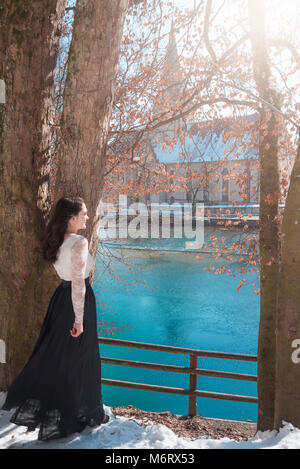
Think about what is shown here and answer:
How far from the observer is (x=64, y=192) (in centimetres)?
329

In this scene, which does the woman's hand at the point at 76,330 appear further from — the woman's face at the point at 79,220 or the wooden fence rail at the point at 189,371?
the wooden fence rail at the point at 189,371

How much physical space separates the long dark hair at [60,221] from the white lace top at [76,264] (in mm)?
60

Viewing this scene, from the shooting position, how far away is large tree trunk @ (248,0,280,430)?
4.48 meters

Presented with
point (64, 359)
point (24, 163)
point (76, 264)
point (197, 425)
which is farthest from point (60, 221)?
point (197, 425)

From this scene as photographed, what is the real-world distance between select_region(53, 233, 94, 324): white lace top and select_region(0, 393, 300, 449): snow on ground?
91 cm

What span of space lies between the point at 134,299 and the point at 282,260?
1835cm

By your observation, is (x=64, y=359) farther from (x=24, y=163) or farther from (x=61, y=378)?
(x=24, y=163)

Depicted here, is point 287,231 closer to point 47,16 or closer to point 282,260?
point 282,260

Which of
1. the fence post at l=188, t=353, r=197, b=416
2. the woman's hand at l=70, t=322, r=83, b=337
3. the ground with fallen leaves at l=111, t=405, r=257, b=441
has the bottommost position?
the ground with fallen leaves at l=111, t=405, r=257, b=441

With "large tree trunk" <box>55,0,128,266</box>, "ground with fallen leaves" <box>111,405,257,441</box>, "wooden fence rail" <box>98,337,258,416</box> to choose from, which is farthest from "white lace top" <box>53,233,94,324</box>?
"ground with fallen leaves" <box>111,405,257,441</box>

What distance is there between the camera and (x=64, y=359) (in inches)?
117

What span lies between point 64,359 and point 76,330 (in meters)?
0.29

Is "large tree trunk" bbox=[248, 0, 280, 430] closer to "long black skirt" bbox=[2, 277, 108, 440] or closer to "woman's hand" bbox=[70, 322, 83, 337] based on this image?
"long black skirt" bbox=[2, 277, 108, 440]

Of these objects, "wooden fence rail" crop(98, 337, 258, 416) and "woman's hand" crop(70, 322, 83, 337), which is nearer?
"woman's hand" crop(70, 322, 83, 337)
